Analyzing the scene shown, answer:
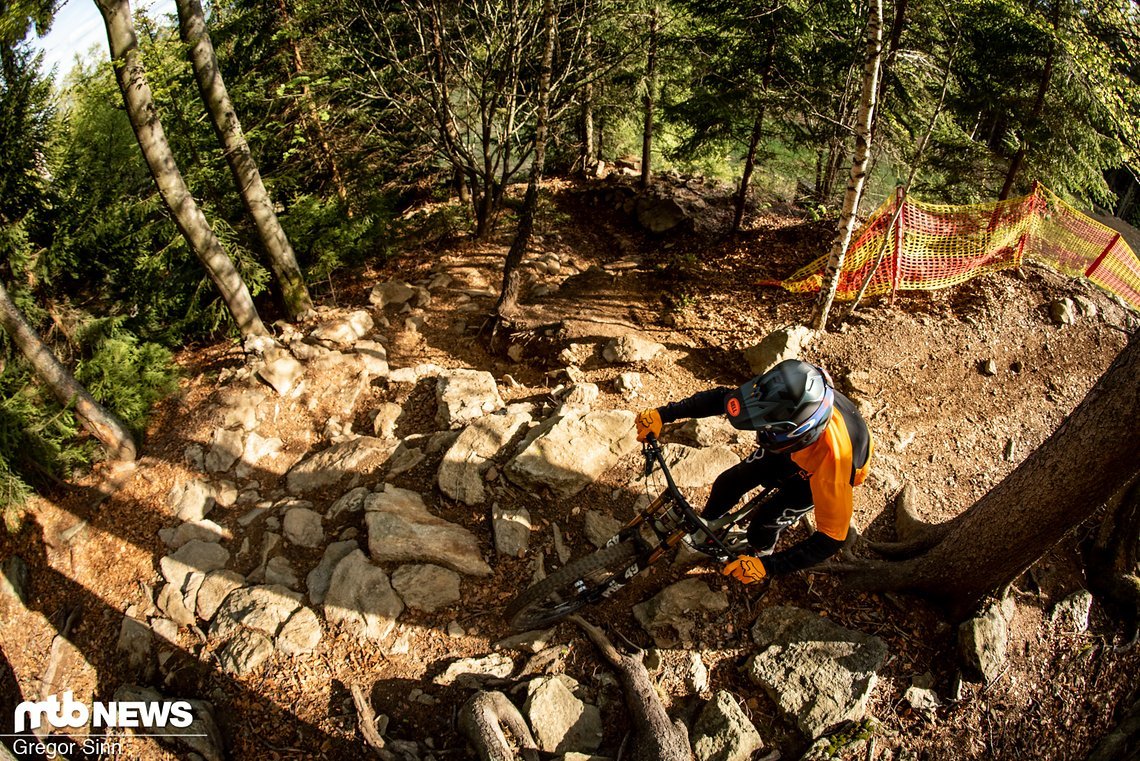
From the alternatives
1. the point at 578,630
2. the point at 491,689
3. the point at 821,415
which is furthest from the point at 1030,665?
the point at 491,689

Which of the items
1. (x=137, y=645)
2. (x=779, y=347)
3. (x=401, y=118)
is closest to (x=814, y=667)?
(x=779, y=347)

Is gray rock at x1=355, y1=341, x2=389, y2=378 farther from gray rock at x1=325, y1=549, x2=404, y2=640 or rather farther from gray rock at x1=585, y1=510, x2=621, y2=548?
gray rock at x1=585, y1=510, x2=621, y2=548

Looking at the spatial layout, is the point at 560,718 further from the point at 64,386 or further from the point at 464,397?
the point at 64,386

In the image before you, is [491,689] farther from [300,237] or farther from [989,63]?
[989,63]

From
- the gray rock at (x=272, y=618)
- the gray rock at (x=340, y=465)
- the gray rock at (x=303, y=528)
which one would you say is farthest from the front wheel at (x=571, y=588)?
the gray rock at (x=340, y=465)

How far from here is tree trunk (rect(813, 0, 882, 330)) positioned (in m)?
6.38

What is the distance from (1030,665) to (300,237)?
11.6m

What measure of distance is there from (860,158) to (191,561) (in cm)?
936

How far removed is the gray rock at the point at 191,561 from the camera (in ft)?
19.8

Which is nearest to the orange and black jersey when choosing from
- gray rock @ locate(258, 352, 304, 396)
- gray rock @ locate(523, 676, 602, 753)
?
gray rock @ locate(523, 676, 602, 753)

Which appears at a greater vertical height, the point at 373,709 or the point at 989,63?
the point at 989,63

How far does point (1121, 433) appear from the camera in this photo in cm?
353

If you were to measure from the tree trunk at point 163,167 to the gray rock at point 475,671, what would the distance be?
6.36 metres

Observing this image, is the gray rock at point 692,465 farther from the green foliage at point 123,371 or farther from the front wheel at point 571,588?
the green foliage at point 123,371
